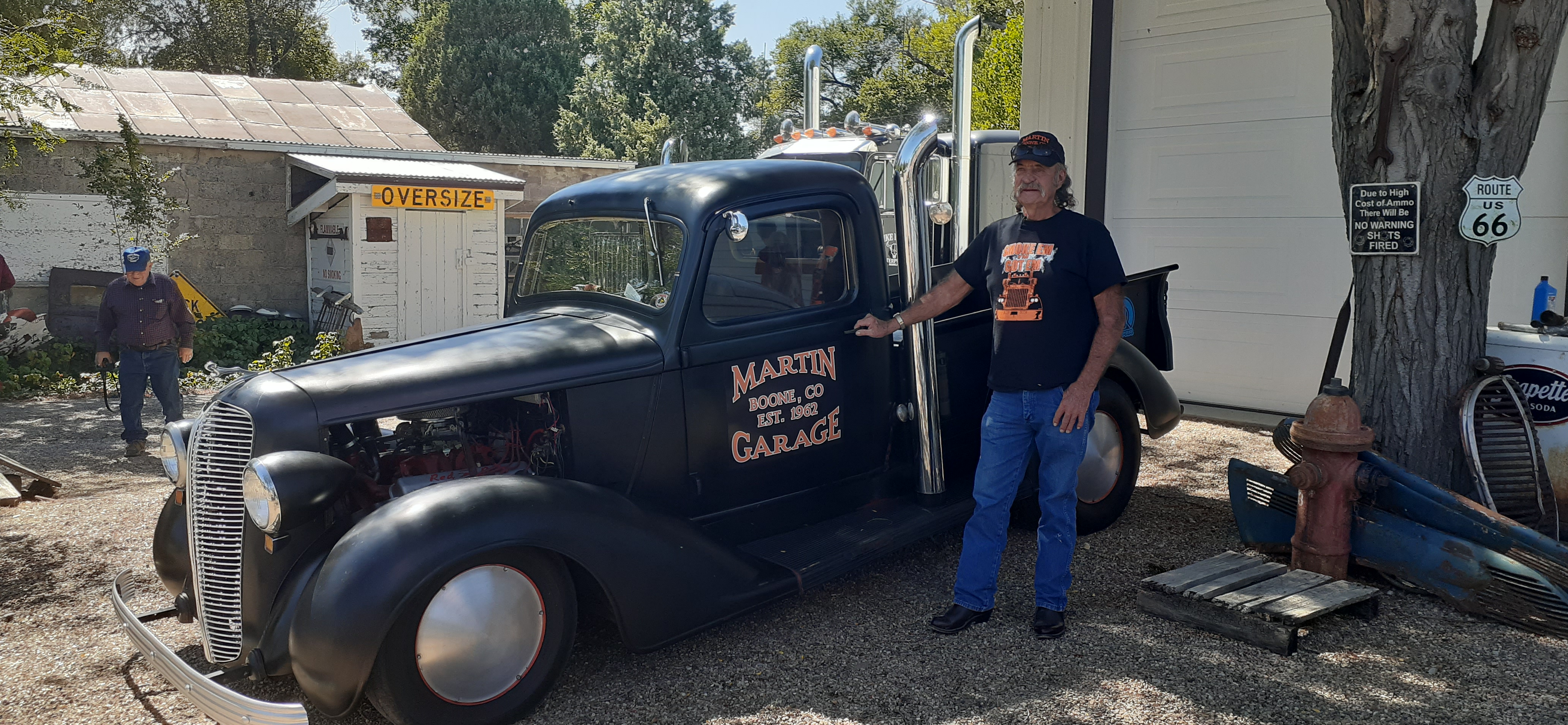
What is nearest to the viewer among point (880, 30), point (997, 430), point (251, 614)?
point (251, 614)

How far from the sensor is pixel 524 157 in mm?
17016

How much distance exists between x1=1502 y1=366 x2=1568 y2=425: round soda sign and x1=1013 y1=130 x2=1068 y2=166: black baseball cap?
2.30 metres

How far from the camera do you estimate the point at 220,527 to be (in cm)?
328

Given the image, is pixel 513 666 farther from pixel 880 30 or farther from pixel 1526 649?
pixel 880 30

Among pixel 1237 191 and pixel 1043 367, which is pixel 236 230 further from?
pixel 1043 367

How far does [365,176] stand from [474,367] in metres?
11.8

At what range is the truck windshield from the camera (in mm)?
4020

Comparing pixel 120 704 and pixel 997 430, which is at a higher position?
pixel 997 430

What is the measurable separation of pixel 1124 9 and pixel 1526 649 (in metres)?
6.13

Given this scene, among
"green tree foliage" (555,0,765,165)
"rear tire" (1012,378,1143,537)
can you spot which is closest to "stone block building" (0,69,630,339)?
"rear tire" (1012,378,1143,537)

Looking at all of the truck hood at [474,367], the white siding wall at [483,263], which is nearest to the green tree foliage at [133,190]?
the white siding wall at [483,263]

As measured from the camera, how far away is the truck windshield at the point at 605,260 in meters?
4.02

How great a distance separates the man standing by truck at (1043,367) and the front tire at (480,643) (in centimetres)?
146

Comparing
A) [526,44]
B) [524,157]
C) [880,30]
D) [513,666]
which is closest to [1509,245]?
[513,666]
